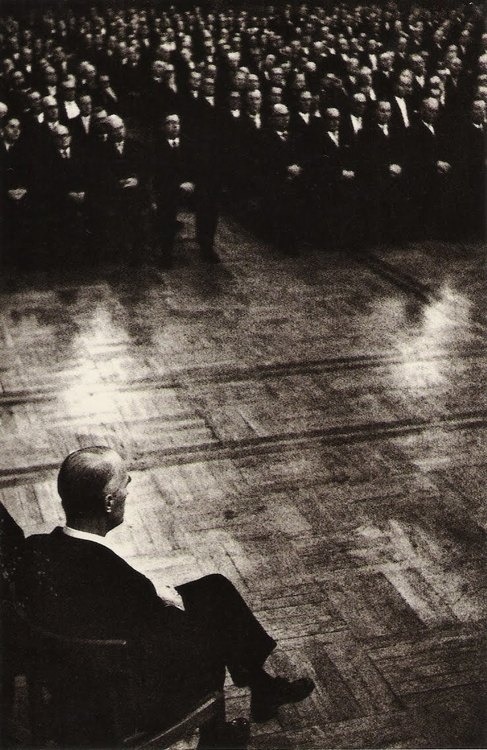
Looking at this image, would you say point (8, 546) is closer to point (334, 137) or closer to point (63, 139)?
point (63, 139)

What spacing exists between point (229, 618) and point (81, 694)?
0.55 metres

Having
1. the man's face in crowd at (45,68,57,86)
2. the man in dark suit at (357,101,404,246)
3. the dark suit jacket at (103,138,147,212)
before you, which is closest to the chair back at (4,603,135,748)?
the dark suit jacket at (103,138,147,212)

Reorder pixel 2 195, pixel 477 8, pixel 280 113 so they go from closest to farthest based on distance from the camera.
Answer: pixel 2 195 → pixel 280 113 → pixel 477 8

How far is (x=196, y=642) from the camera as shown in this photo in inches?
96.6

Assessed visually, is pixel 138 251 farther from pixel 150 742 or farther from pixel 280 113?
pixel 150 742

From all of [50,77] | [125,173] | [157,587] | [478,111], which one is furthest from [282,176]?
[157,587]

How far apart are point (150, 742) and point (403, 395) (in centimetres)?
362

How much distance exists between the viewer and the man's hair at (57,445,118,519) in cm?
246

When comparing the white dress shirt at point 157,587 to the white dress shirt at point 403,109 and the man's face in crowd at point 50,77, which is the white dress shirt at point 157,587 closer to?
the white dress shirt at point 403,109

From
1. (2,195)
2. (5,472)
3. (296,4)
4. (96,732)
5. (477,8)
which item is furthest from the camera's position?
(296,4)

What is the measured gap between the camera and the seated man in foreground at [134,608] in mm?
2273

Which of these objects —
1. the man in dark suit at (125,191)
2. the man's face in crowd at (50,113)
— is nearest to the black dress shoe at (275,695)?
the man in dark suit at (125,191)

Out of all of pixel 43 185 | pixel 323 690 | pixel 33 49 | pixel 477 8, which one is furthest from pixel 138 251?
pixel 477 8

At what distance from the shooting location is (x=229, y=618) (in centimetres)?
263
